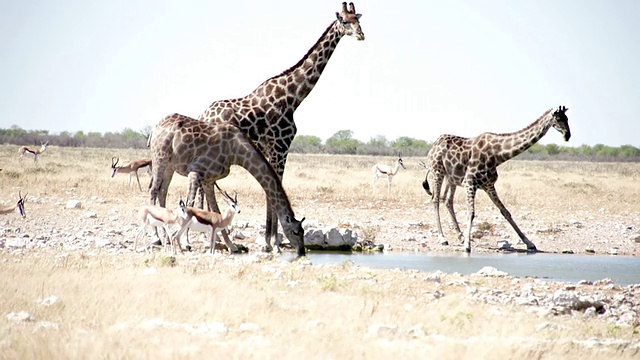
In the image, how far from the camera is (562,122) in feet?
54.2

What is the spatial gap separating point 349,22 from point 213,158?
3822 mm

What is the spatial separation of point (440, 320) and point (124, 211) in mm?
11576

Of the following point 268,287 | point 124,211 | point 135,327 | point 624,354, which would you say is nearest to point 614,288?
point 624,354

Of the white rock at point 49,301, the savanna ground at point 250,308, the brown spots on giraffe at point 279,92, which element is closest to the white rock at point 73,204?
the savanna ground at point 250,308

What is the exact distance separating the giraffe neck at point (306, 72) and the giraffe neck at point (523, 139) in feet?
14.6

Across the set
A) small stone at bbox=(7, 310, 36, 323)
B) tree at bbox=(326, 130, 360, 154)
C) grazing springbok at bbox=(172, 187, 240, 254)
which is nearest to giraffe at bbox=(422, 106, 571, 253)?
grazing springbok at bbox=(172, 187, 240, 254)

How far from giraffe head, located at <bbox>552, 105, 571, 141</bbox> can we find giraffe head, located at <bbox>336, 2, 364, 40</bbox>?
4.71 m

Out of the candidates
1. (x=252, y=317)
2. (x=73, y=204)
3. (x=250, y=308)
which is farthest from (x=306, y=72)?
(x=252, y=317)

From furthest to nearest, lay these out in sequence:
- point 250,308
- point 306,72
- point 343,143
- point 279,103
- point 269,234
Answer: point 343,143 → point 306,72 → point 279,103 → point 269,234 → point 250,308

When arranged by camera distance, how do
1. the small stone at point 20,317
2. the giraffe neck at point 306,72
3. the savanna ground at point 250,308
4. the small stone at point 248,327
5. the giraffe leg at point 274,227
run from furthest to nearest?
1. the giraffe neck at point 306,72
2. the giraffe leg at point 274,227
3. the small stone at point 248,327
4. the small stone at point 20,317
5. the savanna ground at point 250,308

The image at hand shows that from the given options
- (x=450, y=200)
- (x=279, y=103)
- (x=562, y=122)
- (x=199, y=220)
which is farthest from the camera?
(x=450, y=200)

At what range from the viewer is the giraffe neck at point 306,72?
1473 cm

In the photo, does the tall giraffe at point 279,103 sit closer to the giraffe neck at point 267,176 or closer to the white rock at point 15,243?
the giraffe neck at point 267,176

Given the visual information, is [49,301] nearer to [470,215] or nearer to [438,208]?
[470,215]
